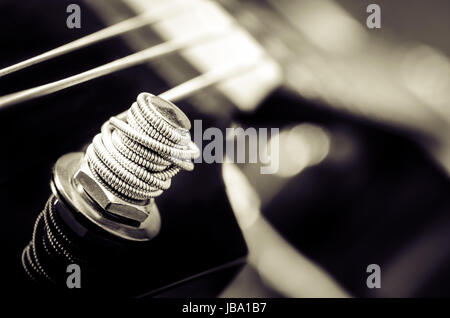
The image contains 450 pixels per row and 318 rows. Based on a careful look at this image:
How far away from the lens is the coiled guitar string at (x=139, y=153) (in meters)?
0.45

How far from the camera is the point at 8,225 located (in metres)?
0.52

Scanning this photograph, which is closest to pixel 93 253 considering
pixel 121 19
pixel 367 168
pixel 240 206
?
pixel 240 206

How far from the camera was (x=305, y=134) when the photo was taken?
897 millimetres

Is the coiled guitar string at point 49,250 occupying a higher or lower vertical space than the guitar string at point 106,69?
lower

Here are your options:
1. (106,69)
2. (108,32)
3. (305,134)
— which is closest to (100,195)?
(106,69)

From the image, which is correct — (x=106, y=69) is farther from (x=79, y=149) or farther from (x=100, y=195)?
(x=100, y=195)

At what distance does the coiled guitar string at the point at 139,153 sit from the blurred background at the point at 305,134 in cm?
21

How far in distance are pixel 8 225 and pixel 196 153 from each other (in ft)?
0.75

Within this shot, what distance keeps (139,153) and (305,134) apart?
50cm

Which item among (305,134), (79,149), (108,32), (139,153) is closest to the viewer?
(139,153)

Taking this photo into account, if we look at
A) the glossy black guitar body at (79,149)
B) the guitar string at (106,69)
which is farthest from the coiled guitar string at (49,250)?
the guitar string at (106,69)

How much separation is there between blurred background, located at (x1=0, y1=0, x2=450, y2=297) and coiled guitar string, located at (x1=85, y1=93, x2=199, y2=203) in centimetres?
21

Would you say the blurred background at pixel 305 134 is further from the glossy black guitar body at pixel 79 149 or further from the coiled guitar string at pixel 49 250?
the coiled guitar string at pixel 49 250
